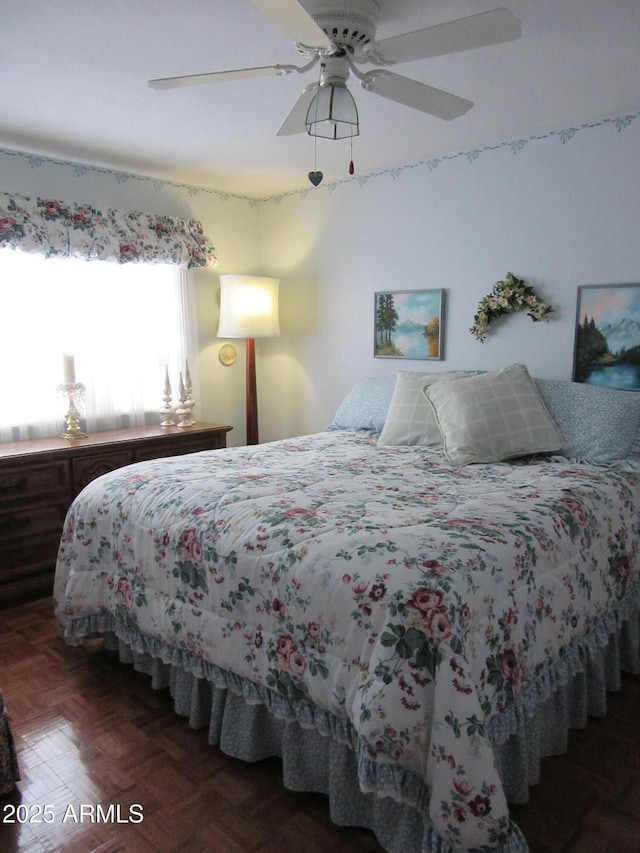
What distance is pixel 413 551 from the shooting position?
157cm

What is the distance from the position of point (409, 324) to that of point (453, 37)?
87.0 inches

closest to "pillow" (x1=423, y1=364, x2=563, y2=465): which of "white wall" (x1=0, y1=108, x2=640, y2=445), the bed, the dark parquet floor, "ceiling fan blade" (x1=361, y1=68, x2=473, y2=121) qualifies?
the bed

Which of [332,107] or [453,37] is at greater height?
[453,37]

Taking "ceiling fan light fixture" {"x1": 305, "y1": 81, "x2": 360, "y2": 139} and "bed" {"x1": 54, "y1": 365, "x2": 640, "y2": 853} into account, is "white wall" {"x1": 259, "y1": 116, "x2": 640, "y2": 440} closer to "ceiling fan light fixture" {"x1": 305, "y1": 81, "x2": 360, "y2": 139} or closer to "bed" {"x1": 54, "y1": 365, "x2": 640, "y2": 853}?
"bed" {"x1": 54, "y1": 365, "x2": 640, "y2": 853}

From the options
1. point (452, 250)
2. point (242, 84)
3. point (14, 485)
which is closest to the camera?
point (242, 84)

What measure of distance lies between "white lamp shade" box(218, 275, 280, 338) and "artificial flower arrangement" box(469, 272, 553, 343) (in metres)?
1.47

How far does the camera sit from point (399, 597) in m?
1.45

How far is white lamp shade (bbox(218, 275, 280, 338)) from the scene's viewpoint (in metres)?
4.09

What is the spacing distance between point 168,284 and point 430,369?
70.2 inches

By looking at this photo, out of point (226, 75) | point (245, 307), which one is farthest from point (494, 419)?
point (245, 307)

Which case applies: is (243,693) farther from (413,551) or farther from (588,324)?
(588,324)

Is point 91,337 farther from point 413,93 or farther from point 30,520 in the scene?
point 413,93

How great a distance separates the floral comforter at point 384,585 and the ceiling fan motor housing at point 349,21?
4.72ft

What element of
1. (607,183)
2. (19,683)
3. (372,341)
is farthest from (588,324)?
(19,683)
